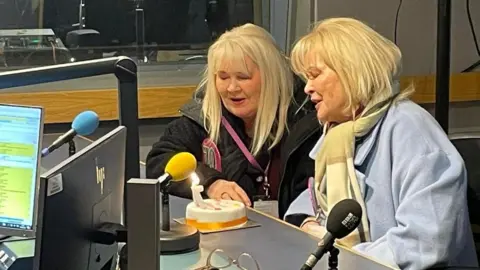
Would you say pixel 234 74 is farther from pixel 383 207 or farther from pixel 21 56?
pixel 21 56

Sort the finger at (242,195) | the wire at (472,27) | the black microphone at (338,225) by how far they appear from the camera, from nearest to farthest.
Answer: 1. the black microphone at (338,225)
2. the finger at (242,195)
3. the wire at (472,27)

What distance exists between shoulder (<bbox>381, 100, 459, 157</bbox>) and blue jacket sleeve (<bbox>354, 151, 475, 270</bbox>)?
0.03m

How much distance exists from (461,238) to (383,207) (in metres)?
0.22

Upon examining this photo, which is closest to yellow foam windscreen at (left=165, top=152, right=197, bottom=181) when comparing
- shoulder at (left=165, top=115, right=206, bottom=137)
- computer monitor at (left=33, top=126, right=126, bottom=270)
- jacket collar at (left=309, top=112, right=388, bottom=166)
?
computer monitor at (left=33, top=126, right=126, bottom=270)

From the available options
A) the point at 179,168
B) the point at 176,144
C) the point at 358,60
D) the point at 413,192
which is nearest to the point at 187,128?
the point at 176,144

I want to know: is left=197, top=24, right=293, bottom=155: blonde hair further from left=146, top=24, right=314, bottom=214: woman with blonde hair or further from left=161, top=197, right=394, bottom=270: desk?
left=161, top=197, right=394, bottom=270: desk

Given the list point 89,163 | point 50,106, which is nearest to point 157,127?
point 50,106

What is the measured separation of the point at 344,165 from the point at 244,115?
0.59 m

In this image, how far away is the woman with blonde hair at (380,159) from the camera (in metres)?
1.85

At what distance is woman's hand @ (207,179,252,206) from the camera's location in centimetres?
239

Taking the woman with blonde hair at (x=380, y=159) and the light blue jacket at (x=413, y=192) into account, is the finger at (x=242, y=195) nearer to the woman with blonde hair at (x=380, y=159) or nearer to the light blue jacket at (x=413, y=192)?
the woman with blonde hair at (x=380, y=159)

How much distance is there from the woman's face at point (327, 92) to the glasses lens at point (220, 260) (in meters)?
0.54

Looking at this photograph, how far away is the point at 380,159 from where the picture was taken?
6.74 feet

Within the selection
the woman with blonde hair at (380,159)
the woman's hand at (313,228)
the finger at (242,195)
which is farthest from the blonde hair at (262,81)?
the woman's hand at (313,228)
